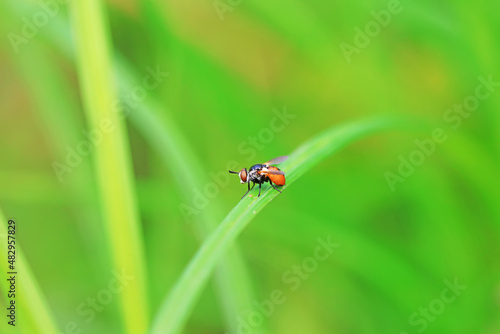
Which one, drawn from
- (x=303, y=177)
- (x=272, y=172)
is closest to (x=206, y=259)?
(x=272, y=172)

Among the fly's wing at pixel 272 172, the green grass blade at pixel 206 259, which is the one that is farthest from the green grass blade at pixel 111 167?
the fly's wing at pixel 272 172

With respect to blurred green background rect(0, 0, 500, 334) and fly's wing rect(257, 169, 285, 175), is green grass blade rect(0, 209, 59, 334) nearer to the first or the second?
blurred green background rect(0, 0, 500, 334)

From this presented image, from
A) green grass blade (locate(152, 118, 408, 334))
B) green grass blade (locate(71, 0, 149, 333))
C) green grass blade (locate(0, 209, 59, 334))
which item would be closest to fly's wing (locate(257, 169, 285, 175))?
green grass blade (locate(152, 118, 408, 334))

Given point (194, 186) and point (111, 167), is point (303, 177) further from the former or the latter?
point (111, 167)

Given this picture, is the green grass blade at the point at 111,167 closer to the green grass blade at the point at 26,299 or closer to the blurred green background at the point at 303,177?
the green grass blade at the point at 26,299

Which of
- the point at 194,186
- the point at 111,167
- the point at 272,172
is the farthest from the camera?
the point at 194,186

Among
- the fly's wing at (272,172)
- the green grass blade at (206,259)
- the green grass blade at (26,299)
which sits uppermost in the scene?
the fly's wing at (272,172)

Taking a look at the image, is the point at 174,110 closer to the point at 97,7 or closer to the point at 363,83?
the point at 363,83
